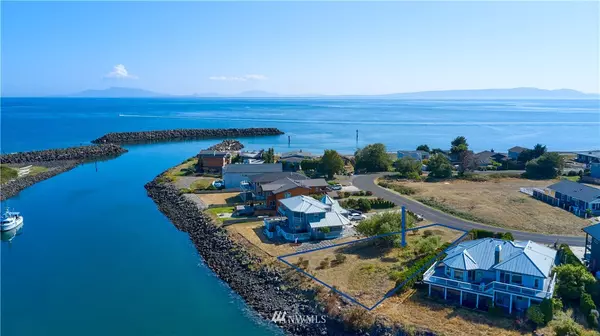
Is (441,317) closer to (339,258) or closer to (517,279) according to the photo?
(517,279)

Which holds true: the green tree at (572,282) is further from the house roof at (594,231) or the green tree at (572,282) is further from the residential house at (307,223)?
the residential house at (307,223)

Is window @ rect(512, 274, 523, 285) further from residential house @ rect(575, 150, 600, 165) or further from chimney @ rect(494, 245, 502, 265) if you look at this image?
residential house @ rect(575, 150, 600, 165)

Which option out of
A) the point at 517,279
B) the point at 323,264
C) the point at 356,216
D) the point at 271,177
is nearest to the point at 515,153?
the point at 356,216

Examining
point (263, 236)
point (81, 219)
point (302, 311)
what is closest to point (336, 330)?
point (302, 311)

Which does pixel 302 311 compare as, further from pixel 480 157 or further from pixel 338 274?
pixel 480 157

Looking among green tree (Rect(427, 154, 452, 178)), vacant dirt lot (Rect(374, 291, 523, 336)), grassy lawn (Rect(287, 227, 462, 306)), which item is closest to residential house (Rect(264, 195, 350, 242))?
grassy lawn (Rect(287, 227, 462, 306))

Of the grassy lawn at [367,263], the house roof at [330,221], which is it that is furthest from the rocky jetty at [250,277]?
the house roof at [330,221]
